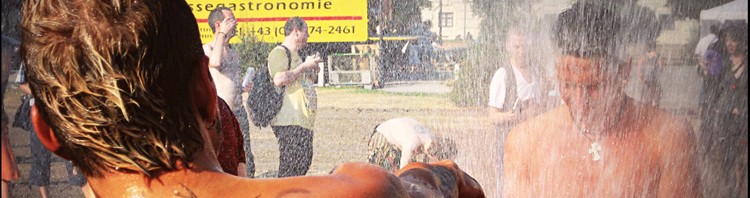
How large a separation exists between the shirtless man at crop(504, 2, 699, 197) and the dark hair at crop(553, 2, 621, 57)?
89 millimetres

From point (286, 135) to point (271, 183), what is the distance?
438cm

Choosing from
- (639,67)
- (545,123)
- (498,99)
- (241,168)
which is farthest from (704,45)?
(241,168)

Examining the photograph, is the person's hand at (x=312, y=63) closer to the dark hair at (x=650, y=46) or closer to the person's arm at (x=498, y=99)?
the person's arm at (x=498, y=99)

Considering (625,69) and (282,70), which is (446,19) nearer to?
(282,70)

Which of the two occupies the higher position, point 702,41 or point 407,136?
point 702,41

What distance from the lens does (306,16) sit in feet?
19.7

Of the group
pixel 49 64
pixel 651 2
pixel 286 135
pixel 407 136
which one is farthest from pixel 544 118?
pixel 49 64

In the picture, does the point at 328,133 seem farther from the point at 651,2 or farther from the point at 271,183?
the point at 271,183

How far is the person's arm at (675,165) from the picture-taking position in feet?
10.9

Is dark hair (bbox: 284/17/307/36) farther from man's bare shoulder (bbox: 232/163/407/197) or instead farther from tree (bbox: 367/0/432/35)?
man's bare shoulder (bbox: 232/163/407/197)

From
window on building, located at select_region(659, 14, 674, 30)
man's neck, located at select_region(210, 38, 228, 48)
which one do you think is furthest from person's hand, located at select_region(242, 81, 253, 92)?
window on building, located at select_region(659, 14, 674, 30)

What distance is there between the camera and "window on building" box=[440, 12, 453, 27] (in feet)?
19.0

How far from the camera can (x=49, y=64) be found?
1307mm

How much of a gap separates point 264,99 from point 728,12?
2776mm
